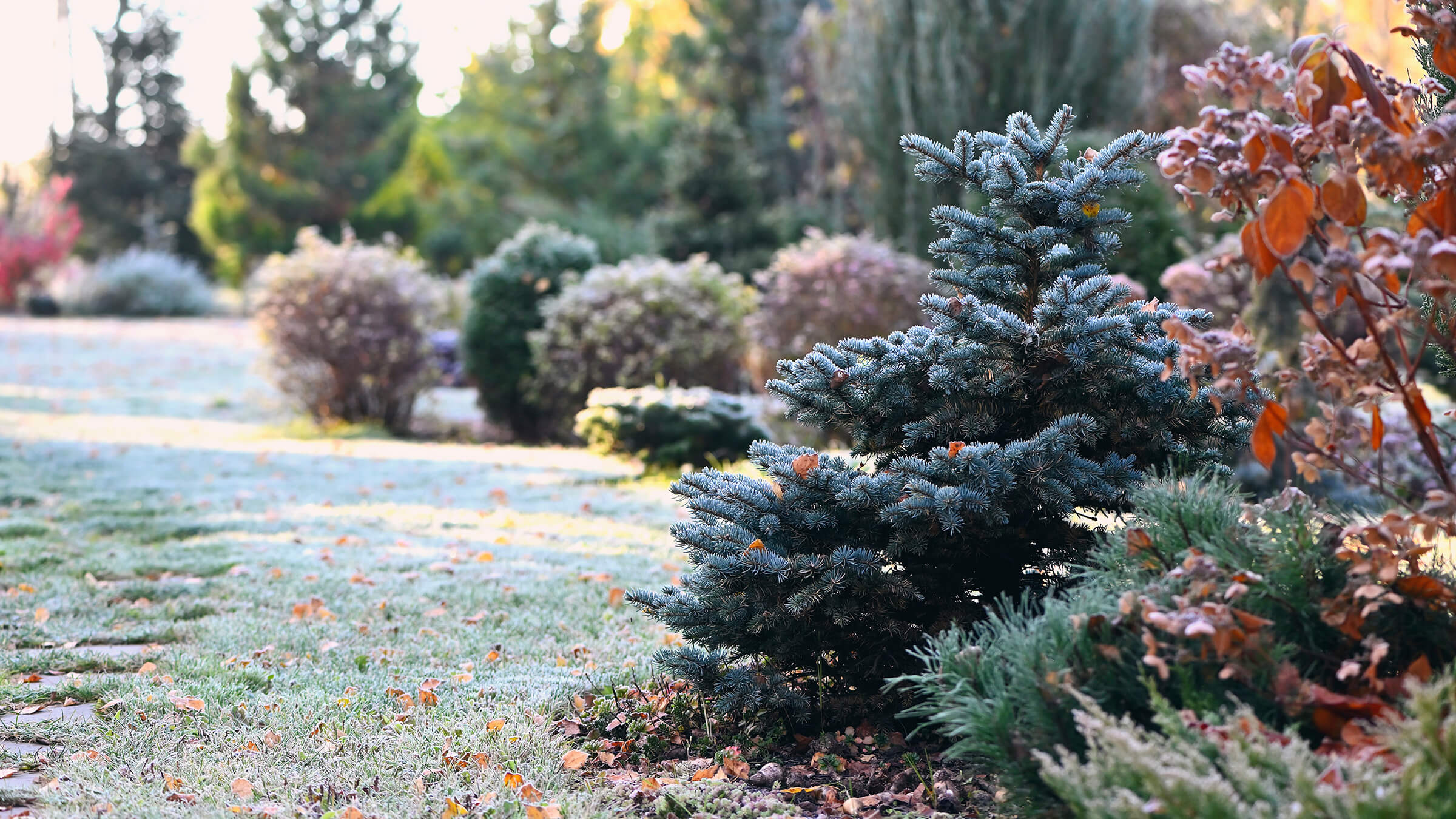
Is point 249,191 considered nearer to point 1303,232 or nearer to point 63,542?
point 63,542

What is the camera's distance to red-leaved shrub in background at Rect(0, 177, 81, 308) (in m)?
22.0

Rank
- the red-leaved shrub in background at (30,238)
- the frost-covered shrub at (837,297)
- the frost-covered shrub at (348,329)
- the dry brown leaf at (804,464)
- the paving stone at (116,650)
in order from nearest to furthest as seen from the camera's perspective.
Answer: the dry brown leaf at (804,464) → the paving stone at (116,650) → the frost-covered shrub at (837,297) → the frost-covered shrub at (348,329) → the red-leaved shrub in background at (30,238)

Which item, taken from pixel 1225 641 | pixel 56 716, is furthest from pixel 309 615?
pixel 1225 641

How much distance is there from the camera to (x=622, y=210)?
25.3 metres

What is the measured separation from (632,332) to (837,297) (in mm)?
1872

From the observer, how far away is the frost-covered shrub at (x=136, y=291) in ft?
72.2

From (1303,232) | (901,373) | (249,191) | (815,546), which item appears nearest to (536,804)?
(815,546)

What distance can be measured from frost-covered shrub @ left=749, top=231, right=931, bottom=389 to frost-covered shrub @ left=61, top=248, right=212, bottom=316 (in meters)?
17.0

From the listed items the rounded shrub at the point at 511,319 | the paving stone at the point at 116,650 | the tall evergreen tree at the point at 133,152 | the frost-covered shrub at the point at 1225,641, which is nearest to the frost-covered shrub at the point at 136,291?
the tall evergreen tree at the point at 133,152

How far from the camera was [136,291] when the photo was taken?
22.2 m

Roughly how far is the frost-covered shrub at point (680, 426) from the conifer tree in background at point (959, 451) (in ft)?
16.1

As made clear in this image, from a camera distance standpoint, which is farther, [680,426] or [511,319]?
[511,319]

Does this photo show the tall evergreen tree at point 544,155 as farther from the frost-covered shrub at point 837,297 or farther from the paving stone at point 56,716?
the paving stone at point 56,716

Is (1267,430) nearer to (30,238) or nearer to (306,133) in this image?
(30,238)
